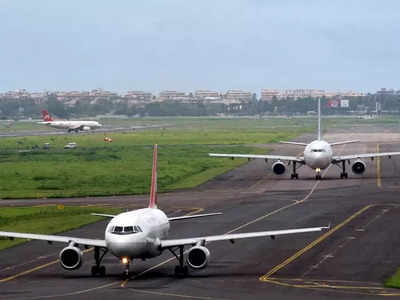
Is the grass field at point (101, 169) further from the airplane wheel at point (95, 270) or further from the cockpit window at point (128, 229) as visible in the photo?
the cockpit window at point (128, 229)

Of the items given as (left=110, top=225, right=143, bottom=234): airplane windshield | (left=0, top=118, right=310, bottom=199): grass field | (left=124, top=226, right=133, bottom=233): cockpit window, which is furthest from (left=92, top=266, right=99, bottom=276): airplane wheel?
(left=0, top=118, right=310, bottom=199): grass field

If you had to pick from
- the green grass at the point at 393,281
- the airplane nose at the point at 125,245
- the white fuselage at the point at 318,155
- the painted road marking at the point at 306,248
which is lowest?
the painted road marking at the point at 306,248

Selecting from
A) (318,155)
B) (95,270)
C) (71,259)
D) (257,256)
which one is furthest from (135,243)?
(318,155)

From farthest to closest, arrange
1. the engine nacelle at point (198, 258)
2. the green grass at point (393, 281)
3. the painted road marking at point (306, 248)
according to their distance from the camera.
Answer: the painted road marking at point (306, 248), the engine nacelle at point (198, 258), the green grass at point (393, 281)

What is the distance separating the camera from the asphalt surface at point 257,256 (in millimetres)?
46500

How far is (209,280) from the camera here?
4931cm

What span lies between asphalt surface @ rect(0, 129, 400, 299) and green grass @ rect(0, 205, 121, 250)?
1.97 meters

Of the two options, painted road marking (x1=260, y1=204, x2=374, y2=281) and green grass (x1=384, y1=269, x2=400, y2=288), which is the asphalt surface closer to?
painted road marking (x1=260, y1=204, x2=374, y2=281)

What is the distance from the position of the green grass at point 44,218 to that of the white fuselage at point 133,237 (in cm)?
1711

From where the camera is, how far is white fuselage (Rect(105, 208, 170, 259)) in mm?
47469

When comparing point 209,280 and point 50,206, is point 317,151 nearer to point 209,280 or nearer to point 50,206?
point 50,206

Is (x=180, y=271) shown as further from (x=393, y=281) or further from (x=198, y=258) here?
(x=393, y=281)

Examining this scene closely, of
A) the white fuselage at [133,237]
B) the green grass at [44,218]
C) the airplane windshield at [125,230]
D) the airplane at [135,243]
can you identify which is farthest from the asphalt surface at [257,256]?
the airplane windshield at [125,230]

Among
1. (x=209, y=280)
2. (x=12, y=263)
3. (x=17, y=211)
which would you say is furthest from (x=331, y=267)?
(x=17, y=211)
